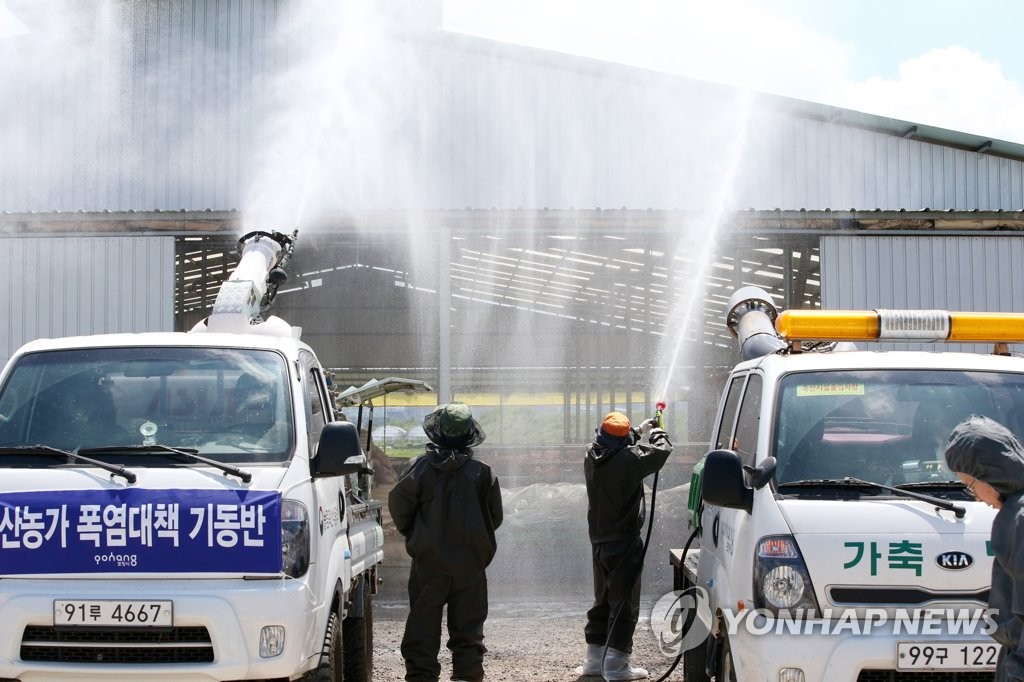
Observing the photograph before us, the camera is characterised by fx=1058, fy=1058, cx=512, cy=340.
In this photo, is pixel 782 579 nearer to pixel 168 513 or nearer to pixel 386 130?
pixel 168 513

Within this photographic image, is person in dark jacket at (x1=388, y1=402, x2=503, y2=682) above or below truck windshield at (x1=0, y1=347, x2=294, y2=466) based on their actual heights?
below

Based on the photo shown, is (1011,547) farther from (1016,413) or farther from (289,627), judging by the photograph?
(289,627)

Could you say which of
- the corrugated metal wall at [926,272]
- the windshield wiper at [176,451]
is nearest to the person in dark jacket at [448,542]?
the windshield wiper at [176,451]

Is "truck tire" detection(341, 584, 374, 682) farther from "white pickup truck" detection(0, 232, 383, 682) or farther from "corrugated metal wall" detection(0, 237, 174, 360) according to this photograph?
"corrugated metal wall" detection(0, 237, 174, 360)

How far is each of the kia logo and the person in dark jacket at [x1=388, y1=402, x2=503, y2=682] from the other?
213 centimetres

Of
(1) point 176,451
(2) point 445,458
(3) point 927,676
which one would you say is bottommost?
(3) point 927,676

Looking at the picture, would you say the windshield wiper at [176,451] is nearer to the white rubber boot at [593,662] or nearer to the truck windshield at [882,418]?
the truck windshield at [882,418]

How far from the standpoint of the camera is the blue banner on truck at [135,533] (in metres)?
4.46

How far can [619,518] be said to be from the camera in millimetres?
6777

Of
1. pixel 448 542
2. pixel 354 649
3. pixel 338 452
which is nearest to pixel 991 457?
pixel 338 452

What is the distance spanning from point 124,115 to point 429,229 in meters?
4.28

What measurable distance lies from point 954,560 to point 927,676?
18.8 inches

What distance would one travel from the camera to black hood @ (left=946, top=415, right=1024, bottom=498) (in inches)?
122

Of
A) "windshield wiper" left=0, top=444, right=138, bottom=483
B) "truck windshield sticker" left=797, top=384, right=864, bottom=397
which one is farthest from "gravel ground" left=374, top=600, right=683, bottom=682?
"windshield wiper" left=0, top=444, right=138, bottom=483
